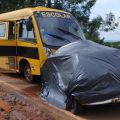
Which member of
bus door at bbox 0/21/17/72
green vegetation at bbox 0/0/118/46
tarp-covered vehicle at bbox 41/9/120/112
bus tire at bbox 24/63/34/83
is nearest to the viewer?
tarp-covered vehicle at bbox 41/9/120/112

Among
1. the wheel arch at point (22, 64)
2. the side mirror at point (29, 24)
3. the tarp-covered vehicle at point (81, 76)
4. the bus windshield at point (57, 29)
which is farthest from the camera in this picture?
the wheel arch at point (22, 64)

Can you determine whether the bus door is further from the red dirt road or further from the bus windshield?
the red dirt road

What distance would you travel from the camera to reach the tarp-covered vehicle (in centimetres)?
957

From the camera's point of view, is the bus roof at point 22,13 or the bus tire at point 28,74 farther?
the bus roof at point 22,13

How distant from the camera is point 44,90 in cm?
1184

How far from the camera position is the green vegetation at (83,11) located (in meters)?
27.4

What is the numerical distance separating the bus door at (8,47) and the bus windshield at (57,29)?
173 centimetres

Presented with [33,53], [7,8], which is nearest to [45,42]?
[33,53]

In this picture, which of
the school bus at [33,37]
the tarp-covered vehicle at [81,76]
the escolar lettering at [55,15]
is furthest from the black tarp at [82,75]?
the escolar lettering at [55,15]

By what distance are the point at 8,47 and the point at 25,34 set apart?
1.17m

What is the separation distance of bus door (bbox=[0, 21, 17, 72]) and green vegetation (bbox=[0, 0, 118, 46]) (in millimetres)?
11645

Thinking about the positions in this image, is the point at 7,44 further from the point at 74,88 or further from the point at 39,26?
the point at 74,88

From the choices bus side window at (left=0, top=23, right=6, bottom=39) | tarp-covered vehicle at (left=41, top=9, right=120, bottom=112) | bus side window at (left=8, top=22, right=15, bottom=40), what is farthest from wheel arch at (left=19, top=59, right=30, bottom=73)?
tarp-covered vehicle at (left=41, top=9, right=120, bottom=112)

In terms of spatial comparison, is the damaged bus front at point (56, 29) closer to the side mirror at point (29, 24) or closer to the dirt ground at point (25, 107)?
the side mirror at point (29, 24)
